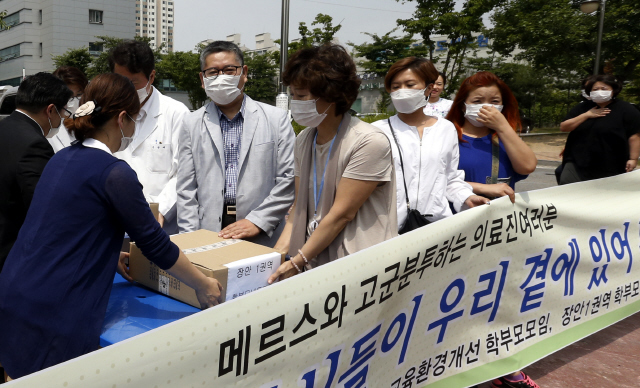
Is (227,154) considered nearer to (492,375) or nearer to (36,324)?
(36,324)

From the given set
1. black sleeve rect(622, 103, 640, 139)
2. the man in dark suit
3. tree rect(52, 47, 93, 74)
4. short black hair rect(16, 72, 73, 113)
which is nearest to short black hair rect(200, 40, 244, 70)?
short black hair rect(16, 72, 73, 113)

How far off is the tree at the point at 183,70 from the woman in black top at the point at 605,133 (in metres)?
40.2

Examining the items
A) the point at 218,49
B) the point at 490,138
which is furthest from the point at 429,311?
the point at 218,49

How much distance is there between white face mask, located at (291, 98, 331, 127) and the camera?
2145mm

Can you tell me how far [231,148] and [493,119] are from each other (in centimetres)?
149

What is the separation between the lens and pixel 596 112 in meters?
5.04

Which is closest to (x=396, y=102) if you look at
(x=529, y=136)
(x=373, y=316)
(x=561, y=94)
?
(x=373, y=316)

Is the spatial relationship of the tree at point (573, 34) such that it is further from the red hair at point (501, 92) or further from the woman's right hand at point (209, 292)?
the woman's right hand at point (209, 292)

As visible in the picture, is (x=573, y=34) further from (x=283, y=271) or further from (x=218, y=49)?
(x=283, y=271)

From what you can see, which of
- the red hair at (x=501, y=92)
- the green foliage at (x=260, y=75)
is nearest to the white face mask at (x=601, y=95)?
the red hair at (x=501, y=92)

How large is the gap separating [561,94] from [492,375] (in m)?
31.3

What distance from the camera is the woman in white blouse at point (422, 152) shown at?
2801mm

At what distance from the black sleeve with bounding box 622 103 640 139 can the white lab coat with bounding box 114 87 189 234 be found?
13.8ft

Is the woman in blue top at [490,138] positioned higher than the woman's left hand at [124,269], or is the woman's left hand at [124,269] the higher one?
the woman in blue top at [490,138]
